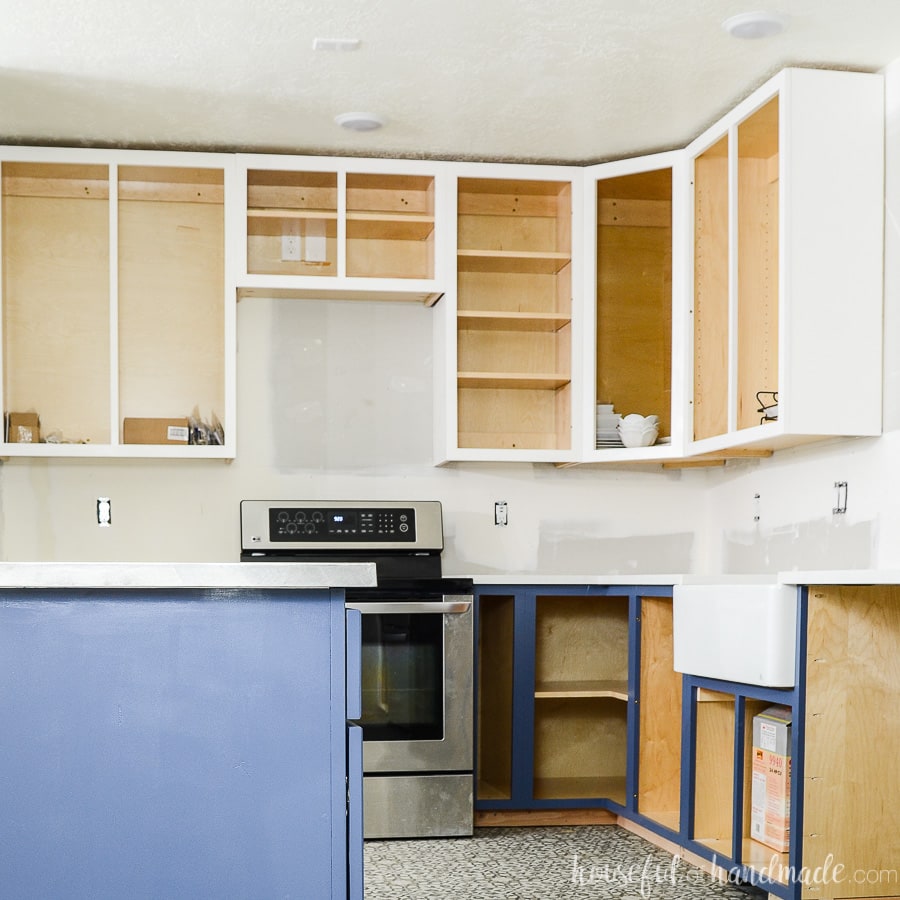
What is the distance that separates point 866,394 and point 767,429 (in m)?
0.29

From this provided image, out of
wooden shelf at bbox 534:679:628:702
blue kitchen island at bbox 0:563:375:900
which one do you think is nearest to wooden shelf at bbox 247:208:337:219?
wooden shelf at bbox 534:679:628:702

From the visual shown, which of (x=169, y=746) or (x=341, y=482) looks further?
(x=341, y=482)

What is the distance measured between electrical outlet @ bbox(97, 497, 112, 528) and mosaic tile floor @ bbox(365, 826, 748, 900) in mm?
1550

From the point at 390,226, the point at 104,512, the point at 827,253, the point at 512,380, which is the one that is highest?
the point at 390,226

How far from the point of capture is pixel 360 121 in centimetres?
396

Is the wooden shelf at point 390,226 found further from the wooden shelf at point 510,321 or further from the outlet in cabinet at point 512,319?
the wooden shelf at point 510,321

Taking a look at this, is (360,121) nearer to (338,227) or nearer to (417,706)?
(338,227)

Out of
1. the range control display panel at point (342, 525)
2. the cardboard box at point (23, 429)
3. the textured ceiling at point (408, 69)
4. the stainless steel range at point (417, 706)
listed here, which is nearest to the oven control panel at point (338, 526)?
the range control display panel at point (342, 525)

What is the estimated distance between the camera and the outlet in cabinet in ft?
14.8

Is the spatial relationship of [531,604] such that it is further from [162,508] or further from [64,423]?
[64,423]

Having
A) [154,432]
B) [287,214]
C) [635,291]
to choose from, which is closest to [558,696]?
[635,291]

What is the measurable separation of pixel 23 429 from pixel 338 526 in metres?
1.18

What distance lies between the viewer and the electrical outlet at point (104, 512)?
4.39 meters

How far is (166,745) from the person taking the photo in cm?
178
